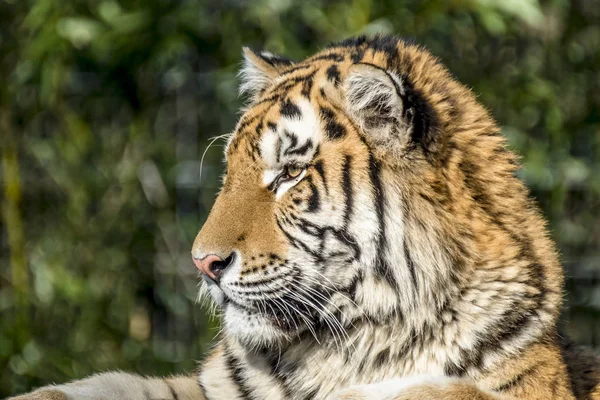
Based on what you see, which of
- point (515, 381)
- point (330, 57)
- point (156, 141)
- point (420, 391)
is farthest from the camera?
point (156, 141)

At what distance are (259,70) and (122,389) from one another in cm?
77

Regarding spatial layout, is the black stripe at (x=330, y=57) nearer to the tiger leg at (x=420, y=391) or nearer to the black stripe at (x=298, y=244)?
the black stripe at (x=298, y=244)

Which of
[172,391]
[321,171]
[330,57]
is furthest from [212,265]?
[330,57]

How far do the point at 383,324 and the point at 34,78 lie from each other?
2571 mm

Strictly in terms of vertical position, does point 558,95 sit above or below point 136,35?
below

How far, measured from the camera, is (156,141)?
416 centimetres

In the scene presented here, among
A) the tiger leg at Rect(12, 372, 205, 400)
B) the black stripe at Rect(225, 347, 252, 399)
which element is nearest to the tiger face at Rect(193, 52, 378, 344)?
the black stripe at Rect(225, 347, 252, 399)

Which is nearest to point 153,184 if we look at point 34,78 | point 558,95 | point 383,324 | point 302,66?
point 34,78

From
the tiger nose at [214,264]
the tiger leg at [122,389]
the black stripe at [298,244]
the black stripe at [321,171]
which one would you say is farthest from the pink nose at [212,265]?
the tiger leg at [122,389]

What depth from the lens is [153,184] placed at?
4.18m

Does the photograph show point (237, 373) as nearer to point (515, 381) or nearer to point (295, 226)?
point (295, 226)

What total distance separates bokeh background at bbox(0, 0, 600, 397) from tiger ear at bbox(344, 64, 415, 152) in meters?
1.92

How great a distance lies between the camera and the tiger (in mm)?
1741

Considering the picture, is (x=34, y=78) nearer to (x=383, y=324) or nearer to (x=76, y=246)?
(x=76, y=246)
